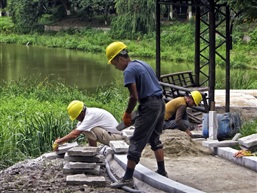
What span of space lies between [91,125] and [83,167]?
145cm

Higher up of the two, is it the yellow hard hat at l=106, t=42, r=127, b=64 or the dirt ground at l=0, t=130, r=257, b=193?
Result: the yellow hard hat at l=106, t=42, r=127, b=64

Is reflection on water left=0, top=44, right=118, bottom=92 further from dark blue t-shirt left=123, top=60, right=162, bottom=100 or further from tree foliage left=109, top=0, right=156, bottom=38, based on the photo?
dark blue t-shirt left=123, top=60, right=162, bottom=100

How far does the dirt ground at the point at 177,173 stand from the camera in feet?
22.5

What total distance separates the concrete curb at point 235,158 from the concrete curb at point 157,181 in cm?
134

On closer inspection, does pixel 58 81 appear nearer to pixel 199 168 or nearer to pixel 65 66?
pixel 65 66

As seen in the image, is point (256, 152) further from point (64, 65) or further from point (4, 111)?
point (64, 65)

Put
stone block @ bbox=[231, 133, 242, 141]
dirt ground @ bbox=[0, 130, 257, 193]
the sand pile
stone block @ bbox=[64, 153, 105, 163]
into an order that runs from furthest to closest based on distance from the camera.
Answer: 1. stone block @ bbox=[231, 133, 242, 141]
2. the sand pile
3. stone block @ bbox=[64, 153, 105, 163]
4. dirt ground @ bbox=[0, 130, 257, 193]

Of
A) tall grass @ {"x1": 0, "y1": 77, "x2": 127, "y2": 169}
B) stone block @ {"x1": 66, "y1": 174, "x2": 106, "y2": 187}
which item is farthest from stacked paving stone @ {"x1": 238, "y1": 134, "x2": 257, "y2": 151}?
tall grass @ {"x1": 0, "y1": 77, "x2": 127, "y2": 169}

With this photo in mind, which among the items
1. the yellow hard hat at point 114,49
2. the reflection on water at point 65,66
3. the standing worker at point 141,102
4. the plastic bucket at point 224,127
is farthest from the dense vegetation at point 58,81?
the yellow hard hat at point 114,49

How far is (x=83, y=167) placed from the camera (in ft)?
23.7

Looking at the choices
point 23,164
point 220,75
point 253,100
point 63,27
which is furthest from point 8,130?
point 63,27

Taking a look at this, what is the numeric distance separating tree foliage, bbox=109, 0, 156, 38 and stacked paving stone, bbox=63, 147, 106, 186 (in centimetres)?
3075

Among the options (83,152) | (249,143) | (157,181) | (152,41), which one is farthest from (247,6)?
(152,41)

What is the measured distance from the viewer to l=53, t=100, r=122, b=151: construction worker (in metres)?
8.46
